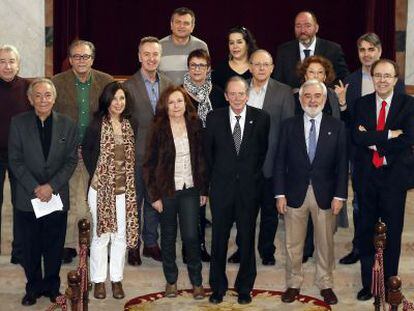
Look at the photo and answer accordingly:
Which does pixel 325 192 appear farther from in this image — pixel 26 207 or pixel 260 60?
pixel 26 207

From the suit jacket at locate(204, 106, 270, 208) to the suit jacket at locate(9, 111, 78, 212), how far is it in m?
1.05

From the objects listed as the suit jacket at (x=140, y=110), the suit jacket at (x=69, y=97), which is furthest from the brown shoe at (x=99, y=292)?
the suit jacket at (x=69, y=97)

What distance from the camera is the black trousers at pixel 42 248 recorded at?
7.02 metres

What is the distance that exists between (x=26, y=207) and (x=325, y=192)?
2.19 m

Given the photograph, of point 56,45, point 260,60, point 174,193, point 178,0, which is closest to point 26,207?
point 174,193

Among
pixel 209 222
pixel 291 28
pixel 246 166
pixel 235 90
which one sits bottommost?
pixel 209 222

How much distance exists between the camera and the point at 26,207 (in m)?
6.96

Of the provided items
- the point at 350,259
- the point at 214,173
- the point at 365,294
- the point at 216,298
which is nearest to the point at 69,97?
the point at 214,173

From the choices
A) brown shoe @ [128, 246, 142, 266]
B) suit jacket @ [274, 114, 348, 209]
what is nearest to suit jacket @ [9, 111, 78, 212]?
brown shoe @ [128, 246, 142, 266]

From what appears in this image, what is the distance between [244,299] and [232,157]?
43.0 inches

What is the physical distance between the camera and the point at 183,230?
23.5ft

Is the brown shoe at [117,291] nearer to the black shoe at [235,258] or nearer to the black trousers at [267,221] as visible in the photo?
the black shoe at [235,258]

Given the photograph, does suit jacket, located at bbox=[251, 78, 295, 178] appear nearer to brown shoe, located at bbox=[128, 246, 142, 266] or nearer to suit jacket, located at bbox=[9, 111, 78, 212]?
brown shoe, located at bbox=[128, 246, 142, 266]

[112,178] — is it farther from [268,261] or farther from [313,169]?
[268,261]
